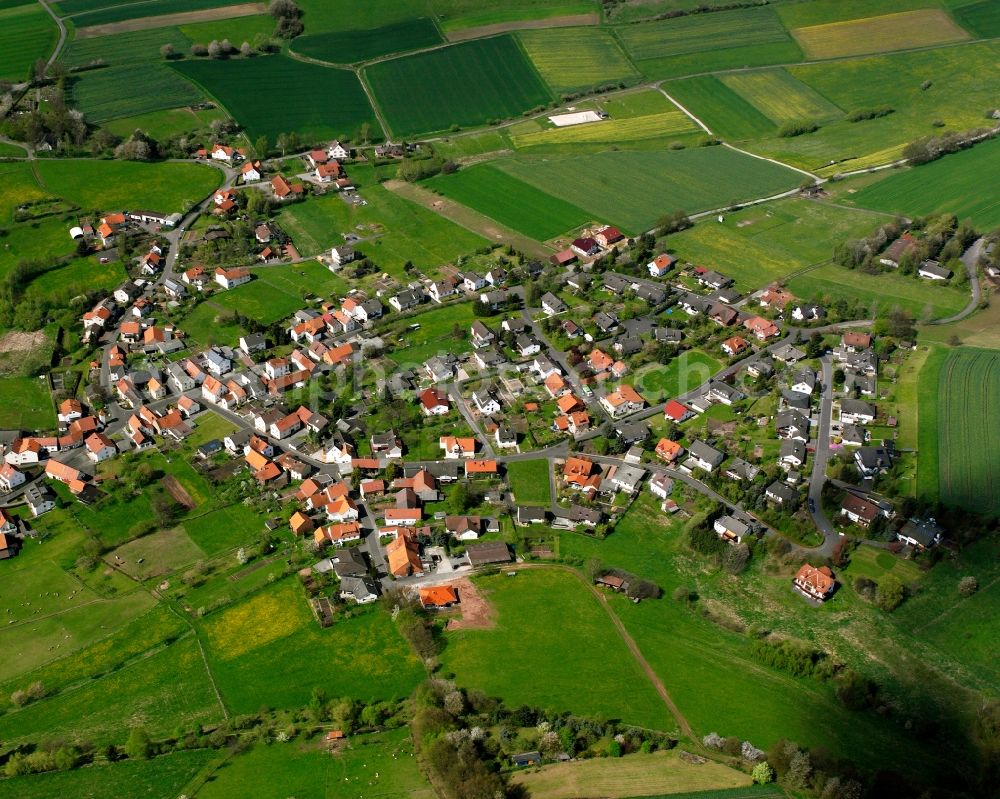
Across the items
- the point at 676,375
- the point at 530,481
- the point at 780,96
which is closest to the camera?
the point at 530,481

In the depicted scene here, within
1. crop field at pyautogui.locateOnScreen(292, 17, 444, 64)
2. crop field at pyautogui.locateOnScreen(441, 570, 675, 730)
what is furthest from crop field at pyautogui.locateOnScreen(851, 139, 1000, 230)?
crop field at pyautogui.locateOnScreen(292, 17, 444, 64)

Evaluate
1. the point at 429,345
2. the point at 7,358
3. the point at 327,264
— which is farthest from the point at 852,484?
the point at 7,358

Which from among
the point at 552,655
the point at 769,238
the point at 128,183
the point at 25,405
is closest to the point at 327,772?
the point at 552,655

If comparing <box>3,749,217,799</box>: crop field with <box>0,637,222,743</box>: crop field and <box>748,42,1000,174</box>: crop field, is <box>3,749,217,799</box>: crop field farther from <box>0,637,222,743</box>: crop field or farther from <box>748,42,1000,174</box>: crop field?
<box>748,42,1000,174</box>: crop field

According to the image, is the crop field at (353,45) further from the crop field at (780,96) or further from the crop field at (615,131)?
the crop field at (780,96)

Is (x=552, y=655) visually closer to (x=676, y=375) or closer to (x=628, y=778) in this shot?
(x=628, y=778)

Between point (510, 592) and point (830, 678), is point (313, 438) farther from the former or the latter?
point (830, 678)
